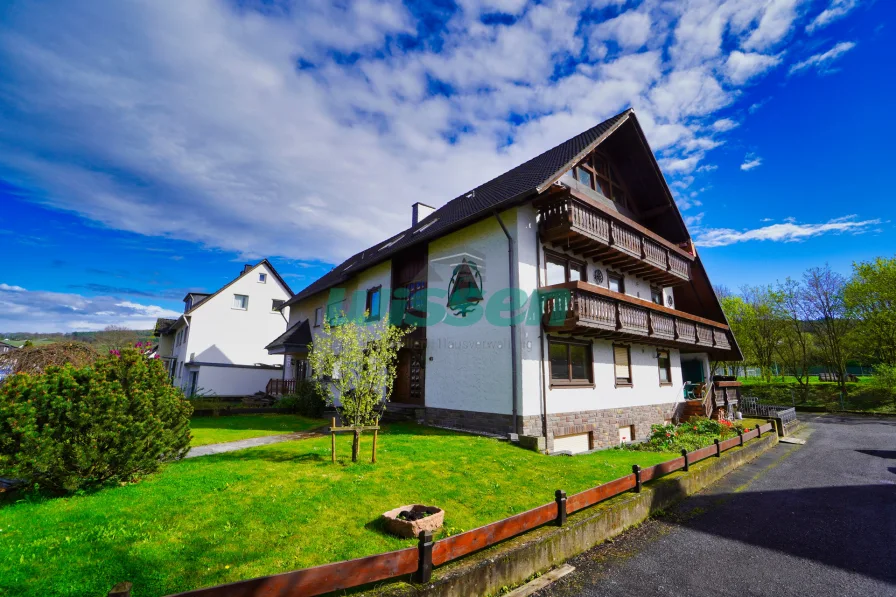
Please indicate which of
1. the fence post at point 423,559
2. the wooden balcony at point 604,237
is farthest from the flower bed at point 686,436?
the fence post at point 423,559

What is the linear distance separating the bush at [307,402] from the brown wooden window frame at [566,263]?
1074 cm

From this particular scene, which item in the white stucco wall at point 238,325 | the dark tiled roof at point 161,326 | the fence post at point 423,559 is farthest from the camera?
the dark tiled roof at point 161,326

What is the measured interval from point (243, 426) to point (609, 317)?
42.2 ft

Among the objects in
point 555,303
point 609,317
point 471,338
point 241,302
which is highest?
point 241,302

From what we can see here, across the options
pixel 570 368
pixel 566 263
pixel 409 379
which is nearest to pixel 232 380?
pixel 409 379

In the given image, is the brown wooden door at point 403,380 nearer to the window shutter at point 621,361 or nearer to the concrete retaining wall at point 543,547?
the window shutter at point 621,361

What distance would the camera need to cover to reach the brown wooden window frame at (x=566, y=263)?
1288cm

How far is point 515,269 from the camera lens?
11680 millimetres

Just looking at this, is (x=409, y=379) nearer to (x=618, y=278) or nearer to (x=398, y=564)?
(x=618, y=278)

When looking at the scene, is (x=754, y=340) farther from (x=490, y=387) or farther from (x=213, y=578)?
(x=213, y=578)

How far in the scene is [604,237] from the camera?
13.0 m

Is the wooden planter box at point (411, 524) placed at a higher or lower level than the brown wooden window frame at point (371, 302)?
lower

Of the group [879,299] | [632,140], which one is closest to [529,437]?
[632,140]

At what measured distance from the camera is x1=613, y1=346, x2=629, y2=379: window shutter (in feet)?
49.1
